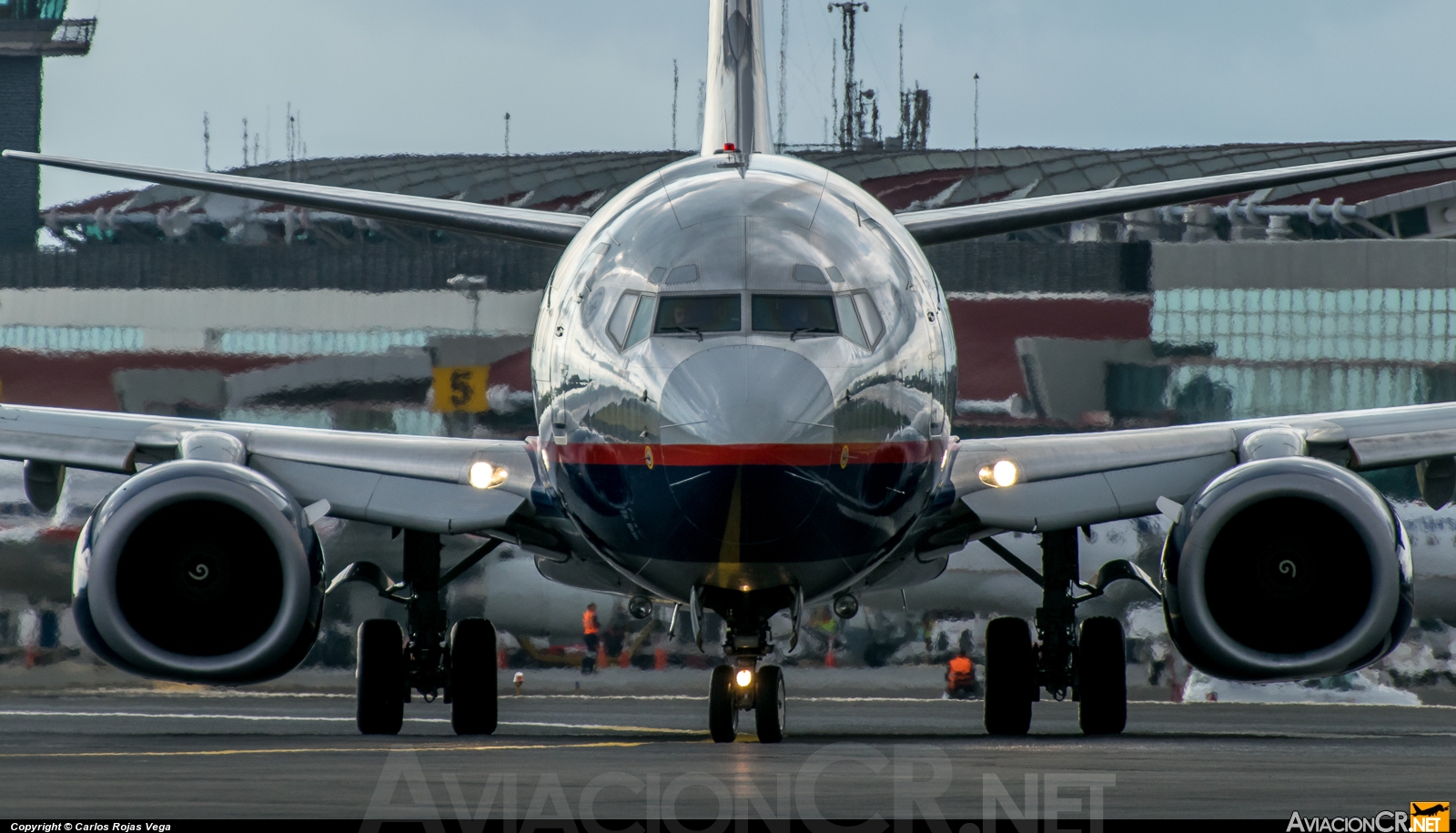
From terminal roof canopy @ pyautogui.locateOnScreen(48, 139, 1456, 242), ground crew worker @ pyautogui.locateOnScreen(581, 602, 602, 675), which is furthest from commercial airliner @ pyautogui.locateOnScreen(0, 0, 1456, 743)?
terminal roof canopy @ pyautogui.locateOnScreen(48, 139, 1456, 242)

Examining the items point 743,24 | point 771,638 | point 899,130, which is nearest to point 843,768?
point 771,638

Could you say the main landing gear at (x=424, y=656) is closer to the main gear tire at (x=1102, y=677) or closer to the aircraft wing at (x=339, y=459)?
the aircraft wing at (x=339, y=459)

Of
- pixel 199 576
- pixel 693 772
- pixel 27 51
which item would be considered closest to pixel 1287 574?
pixel 693 772

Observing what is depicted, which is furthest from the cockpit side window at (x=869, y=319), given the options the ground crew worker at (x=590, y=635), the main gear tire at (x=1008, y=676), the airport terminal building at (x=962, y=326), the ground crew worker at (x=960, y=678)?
the airport terminal building at (x=962, y=326)

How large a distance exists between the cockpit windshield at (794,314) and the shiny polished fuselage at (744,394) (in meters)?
0.05

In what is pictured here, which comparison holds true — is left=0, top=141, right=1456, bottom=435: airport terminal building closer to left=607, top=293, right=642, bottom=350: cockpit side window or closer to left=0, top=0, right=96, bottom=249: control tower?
left=607, top=293, right=642, bottom=350: cockpit side window

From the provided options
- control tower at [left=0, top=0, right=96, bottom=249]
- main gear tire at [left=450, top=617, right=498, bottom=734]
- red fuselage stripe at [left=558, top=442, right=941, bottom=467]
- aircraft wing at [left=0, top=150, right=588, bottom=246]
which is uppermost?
control tower at [left=0, top=0, right=96, bottom=249]

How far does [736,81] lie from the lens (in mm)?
15797

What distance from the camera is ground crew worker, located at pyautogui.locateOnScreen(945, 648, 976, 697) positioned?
79.2ft

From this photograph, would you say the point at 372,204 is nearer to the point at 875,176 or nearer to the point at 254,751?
the point at 254,751

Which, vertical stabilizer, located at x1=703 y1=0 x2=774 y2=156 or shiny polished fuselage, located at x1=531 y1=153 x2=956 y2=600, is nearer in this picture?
shiny polished fuselage, located at x1=531 y1=153 x2=956 y2=600

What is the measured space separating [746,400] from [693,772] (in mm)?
2336

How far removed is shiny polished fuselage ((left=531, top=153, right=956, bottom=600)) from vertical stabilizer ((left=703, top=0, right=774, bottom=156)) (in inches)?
118

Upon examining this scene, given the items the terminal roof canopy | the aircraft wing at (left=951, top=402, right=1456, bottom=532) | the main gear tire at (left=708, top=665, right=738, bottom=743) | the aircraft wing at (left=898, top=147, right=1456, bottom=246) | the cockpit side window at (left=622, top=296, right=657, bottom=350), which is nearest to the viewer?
the cockpit side window at (left=622, top=296, right=657, bottom=350)
